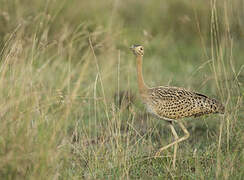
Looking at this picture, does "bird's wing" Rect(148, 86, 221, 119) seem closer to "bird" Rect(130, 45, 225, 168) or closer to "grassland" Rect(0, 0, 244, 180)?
"bird" Rect(130, 45, 225, 168)

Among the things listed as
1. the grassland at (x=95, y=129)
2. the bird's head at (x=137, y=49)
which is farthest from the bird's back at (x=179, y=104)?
the bird's head at (x=137, y=49)

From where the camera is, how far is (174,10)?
8.83 meters

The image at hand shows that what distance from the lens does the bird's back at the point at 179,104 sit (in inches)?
164

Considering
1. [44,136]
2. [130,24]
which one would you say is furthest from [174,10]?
[44,136]

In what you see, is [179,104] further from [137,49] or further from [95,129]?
[95,129]

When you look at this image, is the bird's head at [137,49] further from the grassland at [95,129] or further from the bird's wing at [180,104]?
the bird's wing at [180,104]

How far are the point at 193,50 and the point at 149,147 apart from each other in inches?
167

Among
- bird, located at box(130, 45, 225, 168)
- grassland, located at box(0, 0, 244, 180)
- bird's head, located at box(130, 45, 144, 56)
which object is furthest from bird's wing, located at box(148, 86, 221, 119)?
bird's head, located at box(130, 45, 144, 56)

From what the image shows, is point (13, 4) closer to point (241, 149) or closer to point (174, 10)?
point (174, 10)

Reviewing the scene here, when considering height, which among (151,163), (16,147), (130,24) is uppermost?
(130,24)

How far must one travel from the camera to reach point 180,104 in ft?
13.8

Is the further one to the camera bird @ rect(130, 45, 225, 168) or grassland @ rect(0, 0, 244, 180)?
bird @ rect(130, 45, 225, 168)

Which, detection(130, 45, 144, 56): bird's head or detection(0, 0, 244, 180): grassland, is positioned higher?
detection(130, 45, 144, 56): bird's head

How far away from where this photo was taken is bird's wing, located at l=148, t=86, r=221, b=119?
4.18 meters
